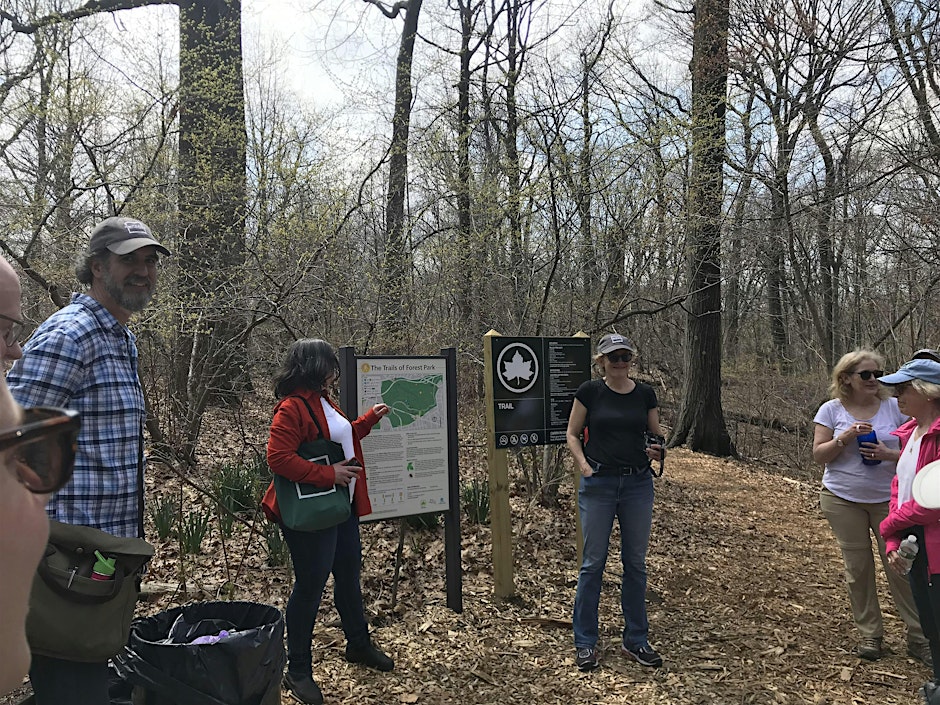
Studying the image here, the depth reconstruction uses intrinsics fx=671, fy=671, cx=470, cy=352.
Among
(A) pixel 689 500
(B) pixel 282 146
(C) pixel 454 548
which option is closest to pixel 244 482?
(C) pixel 454 548

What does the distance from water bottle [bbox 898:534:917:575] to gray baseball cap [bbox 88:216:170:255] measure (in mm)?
3335

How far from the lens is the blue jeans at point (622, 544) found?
3.88 meters

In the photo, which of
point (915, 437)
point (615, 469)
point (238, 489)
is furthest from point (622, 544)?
point (238, 489)

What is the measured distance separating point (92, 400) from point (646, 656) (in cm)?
324

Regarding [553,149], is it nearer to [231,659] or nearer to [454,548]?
[454,548]

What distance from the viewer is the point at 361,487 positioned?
371cm

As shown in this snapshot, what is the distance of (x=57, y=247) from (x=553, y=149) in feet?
15.7

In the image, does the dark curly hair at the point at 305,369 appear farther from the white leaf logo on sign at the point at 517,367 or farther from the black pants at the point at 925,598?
the black pants at the point at 925,598

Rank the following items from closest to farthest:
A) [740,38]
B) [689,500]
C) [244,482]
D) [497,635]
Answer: [497,635] < [244,482] < [689,500] < [740,38]

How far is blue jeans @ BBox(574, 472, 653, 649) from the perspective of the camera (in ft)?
12.7

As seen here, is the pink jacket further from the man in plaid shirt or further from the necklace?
the man in plaid shirt

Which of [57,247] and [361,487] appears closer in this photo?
[361,487]

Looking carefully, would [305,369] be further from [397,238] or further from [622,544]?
[397,238]

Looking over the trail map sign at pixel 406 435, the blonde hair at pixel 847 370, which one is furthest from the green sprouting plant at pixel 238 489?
the blonde hair at pixel 847 370
